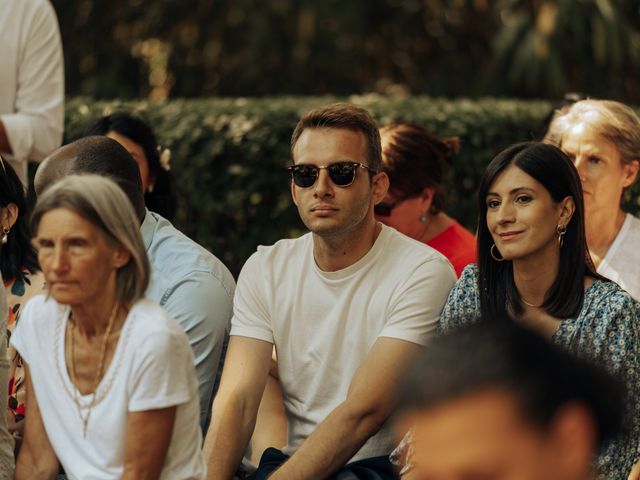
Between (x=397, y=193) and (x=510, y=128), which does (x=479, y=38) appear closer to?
(x=510, y=128)

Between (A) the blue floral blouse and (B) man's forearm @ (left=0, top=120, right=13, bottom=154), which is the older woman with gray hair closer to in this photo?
(A) the blue floral blouse

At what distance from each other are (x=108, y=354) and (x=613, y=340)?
1590mm

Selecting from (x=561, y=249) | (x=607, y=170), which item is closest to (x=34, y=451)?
(x=561, y=249)

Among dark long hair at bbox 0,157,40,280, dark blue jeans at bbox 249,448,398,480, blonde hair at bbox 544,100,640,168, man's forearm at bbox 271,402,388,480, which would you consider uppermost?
blonde hair at bbox 544,100,640,168

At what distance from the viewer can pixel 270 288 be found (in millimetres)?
4078

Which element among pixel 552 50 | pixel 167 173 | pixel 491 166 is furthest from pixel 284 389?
pixel 552 50

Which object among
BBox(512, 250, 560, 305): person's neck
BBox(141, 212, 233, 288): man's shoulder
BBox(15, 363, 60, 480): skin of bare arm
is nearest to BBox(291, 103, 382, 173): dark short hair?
BBox(141, 212, 233, 288): man's shoulder

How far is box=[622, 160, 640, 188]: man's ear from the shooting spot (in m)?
4.82

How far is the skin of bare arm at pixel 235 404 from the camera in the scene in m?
3.81

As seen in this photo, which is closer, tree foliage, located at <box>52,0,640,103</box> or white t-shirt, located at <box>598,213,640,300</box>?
white t-shirt, located at <box>598,213,640,300</box>

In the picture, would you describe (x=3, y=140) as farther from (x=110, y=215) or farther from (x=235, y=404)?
(x=110, y=215)

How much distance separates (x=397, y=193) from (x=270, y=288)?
3.85 ft

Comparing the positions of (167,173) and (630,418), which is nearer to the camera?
(630,418)

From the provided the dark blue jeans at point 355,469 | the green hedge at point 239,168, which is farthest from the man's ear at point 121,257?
the green hedge at point 239,168
